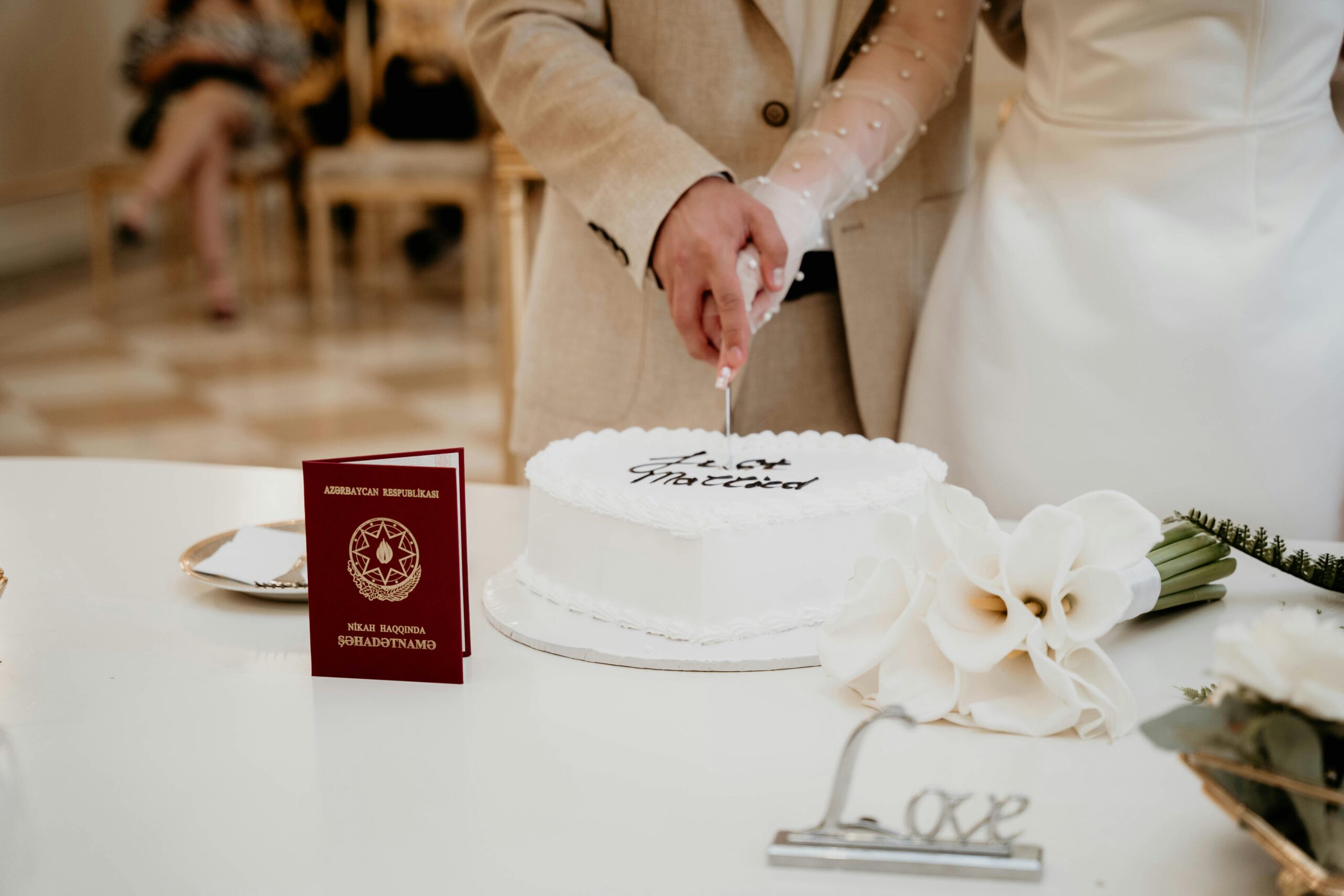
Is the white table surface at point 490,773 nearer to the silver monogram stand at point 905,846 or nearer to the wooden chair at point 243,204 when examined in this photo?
the silver monogram stand at point 905,846

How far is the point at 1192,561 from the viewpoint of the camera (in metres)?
0.95

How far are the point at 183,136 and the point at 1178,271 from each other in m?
5.51

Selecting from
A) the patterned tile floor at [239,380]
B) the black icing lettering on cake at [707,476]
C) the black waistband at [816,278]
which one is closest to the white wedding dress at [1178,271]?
the black waistband at [816,278]

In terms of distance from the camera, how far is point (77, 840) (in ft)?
2.19

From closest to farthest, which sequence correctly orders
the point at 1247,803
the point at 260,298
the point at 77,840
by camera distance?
the point at 1247,803 → the point at 77,840 → the point at 260,298

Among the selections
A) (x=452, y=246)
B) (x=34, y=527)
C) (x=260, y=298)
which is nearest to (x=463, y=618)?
(x=34, y=527)

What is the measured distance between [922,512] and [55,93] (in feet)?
25.8

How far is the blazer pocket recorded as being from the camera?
1.59 m

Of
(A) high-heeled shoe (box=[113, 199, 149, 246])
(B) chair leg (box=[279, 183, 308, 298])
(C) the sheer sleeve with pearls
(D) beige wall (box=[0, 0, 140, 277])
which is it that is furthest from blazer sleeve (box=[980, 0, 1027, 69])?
(D) beige wall (box=[0, 0, 140, 277])

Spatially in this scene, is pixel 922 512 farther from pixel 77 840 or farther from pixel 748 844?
pixel 77 840

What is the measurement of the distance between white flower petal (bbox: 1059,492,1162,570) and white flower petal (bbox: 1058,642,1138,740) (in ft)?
0.17

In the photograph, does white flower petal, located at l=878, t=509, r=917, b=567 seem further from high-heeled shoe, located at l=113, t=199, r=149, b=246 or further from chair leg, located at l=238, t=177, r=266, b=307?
chair leg, located at l=238, t=177, r=266, b=307

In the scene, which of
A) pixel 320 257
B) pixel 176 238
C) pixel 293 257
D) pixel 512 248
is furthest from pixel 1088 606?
pixel 176 238

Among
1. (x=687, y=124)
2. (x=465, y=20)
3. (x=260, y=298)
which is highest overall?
(x=465, y=20)
